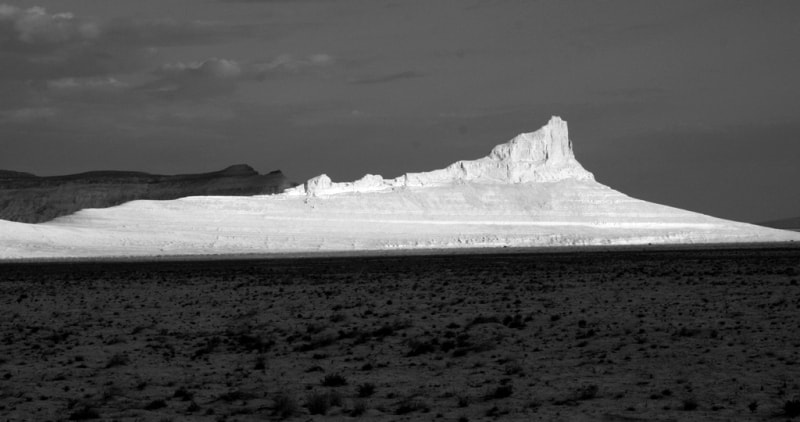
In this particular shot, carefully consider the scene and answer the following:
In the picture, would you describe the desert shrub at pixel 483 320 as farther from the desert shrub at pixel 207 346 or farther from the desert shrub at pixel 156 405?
the desert shrub at pixel 156 405

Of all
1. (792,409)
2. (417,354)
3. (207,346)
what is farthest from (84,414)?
(792,409)

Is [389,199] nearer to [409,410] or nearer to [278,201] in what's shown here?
[278,201]

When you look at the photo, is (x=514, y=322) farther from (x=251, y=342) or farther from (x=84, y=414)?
(x=84, y=414)

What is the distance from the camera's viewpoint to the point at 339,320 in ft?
77.3

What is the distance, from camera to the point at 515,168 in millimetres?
138875

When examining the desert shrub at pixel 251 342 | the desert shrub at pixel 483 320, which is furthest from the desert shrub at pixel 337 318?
the desert shrub at pixel 483 320

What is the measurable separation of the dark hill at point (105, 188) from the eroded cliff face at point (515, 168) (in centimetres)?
3548

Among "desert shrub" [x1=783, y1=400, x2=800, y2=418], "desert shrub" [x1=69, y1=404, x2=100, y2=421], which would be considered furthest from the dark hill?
"desert shrub" [x1=783, y1=400, x2=800, y2=418]

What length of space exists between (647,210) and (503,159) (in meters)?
20.1

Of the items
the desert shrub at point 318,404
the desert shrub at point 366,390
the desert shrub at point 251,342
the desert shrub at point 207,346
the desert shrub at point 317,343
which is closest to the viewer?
the desert shrub at point 318,404

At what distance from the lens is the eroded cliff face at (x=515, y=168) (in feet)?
436

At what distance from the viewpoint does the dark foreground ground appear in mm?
13453

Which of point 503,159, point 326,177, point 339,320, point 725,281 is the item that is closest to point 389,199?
point 326,177

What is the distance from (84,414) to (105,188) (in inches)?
6112
